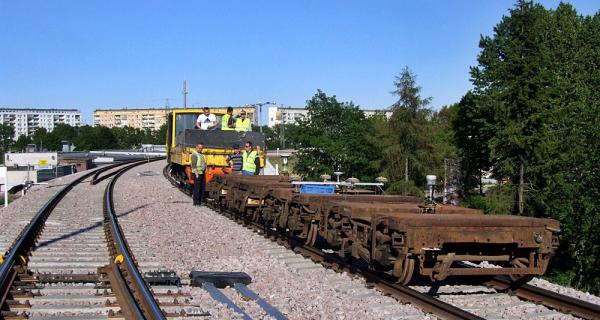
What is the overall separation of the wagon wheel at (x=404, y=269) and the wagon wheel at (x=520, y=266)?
4.04ft

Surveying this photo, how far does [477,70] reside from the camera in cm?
5231

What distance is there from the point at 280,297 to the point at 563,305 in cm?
286

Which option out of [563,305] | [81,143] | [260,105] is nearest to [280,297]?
[563,305]

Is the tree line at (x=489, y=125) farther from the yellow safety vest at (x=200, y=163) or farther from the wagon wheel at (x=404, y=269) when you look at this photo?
the wagon wheel at (x=404, y=269)

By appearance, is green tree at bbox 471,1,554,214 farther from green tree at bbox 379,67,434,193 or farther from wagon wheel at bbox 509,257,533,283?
wagon wheel at bbox 509,257,533,283

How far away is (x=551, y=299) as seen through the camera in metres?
7.21

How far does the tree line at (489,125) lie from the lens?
46844 millimetres

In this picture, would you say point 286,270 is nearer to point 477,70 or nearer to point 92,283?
point 92,283

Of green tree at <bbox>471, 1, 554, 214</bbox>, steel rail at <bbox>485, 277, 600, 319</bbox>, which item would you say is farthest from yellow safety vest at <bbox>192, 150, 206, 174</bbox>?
green tree at <bbox>471, 1, 554, 214</bbox>

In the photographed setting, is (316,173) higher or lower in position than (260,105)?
lower

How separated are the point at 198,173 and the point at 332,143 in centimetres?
3625

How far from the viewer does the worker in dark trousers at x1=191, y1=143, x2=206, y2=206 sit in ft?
58.7

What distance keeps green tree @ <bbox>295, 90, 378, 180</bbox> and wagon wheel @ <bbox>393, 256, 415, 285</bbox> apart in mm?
44043

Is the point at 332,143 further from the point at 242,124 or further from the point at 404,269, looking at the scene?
the point at 404,269
